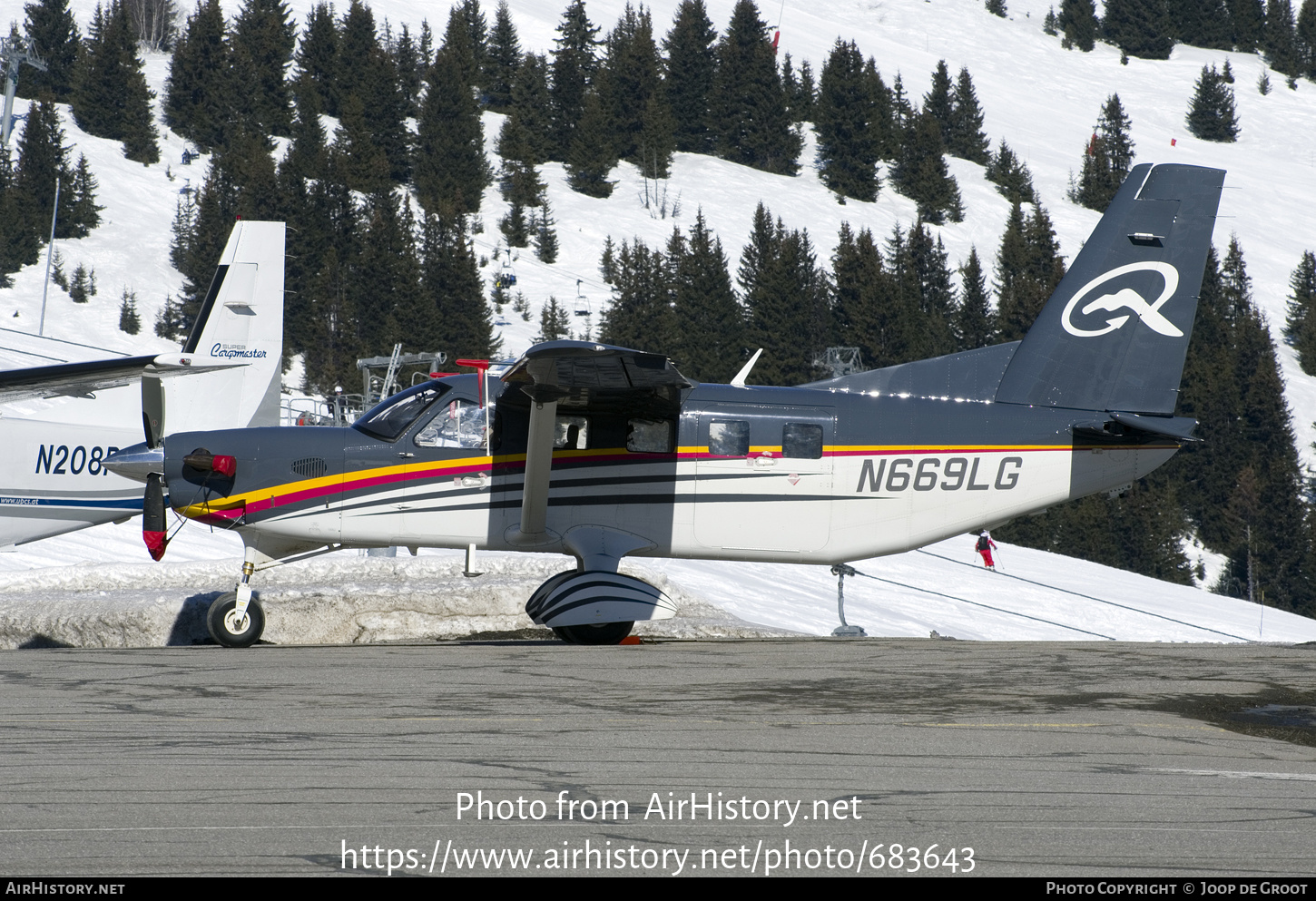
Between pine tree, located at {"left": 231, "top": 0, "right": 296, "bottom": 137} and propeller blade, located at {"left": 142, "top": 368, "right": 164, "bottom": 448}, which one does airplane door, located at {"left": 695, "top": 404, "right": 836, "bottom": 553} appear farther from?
pine tree, located at {"left": 231, "top": 0, "right": 296, "bottom": 137}

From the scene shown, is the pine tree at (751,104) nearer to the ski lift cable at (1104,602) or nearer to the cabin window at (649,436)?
the ski lift cable at (1104,602)

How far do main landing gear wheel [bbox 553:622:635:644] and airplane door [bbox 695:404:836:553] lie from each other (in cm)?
119

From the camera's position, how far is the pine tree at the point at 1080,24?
184 meters

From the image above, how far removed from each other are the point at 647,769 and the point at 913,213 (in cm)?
13190

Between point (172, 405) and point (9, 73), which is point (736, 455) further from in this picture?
point (9, 73)

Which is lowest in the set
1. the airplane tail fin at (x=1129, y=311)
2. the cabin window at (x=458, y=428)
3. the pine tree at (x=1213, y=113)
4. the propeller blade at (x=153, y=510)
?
the propeller blade at (x=153, y=510)

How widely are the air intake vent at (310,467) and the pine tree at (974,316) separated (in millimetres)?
101212

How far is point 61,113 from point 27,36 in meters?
13.4

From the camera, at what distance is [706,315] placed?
332ft

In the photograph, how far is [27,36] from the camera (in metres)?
119

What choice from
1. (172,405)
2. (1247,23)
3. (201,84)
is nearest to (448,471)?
(172,405)

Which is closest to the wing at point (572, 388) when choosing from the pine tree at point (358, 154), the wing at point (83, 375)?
the wing at point (83, 375)

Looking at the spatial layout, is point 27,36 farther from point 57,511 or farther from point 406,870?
point 406,870

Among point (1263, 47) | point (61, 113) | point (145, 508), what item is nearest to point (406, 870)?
point (145, 508)
